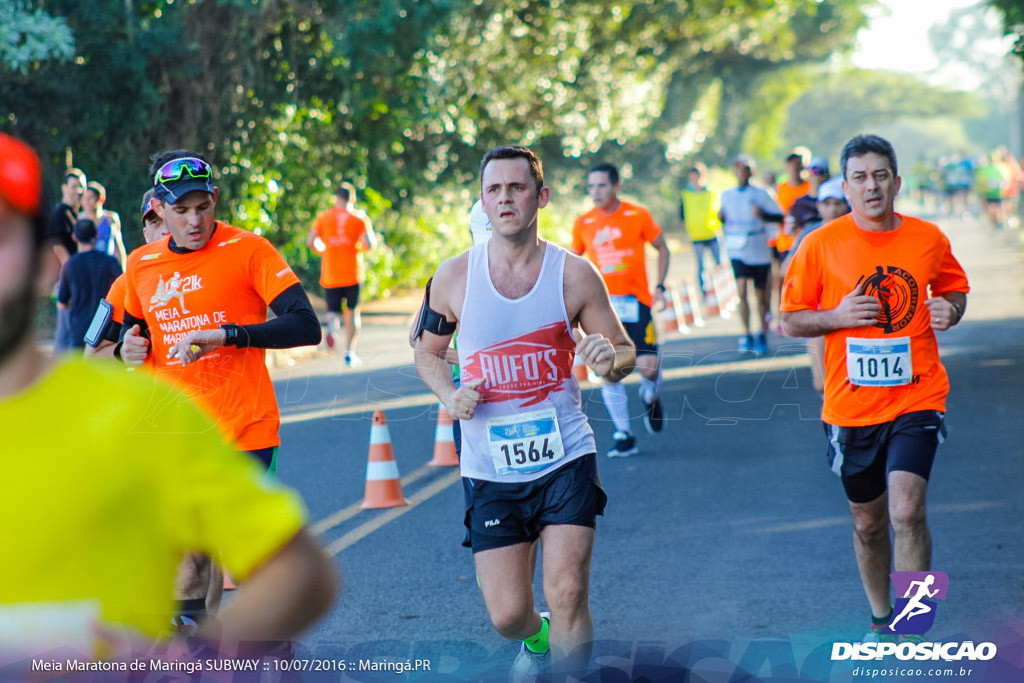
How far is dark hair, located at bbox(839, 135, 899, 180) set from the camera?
17.0ft

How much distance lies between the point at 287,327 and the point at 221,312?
298mm

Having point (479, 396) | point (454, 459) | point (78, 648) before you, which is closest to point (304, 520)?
point (78, 648)

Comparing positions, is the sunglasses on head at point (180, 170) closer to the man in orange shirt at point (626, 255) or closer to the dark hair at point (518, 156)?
the dark hair at point (518, 156)

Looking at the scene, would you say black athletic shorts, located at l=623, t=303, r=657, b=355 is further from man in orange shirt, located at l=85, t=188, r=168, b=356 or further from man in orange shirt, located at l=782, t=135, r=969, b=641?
man in orange shirt, located at l=85, t=188, r=168, b=356

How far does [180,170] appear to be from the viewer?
4.88 m

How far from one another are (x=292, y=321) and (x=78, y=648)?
10.8 ft

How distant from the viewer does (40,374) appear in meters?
1.62

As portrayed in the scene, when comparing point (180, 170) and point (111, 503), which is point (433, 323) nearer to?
point (180, 170)

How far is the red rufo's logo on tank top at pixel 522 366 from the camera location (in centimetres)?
443

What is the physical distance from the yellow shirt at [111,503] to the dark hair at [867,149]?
397 centimetres

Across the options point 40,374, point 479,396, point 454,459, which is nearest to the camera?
point 40,374

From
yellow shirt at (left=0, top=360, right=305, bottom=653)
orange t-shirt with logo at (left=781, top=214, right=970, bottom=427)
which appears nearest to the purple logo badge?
orange t-shirt with logo at (left=781, top=214, right=970, bottom=427)

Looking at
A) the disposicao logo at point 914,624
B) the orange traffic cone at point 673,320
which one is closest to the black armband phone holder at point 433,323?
the disposicao logo at point 914,624

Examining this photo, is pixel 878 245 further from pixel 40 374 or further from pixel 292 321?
A: pixel 40 374
